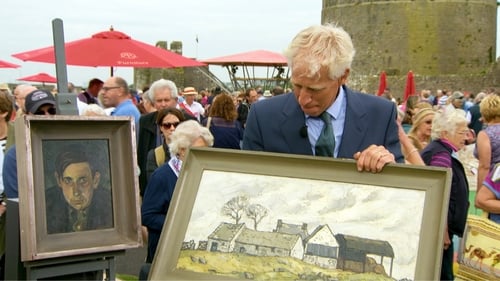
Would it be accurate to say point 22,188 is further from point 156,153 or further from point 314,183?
point 156,153

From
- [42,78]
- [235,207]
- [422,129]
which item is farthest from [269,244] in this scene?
[42,78]

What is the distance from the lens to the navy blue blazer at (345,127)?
3.01 meters

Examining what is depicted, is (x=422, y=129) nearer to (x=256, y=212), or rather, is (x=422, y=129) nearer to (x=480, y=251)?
(x=480, y=251)

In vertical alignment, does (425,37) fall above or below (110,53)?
below

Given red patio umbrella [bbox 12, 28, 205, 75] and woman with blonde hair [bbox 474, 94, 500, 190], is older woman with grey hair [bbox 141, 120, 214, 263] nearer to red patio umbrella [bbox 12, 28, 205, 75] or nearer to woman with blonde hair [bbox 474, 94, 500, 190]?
woman with blonde hair [bbox 474, 94, 500, 190]

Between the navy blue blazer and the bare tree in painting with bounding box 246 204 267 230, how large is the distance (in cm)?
51

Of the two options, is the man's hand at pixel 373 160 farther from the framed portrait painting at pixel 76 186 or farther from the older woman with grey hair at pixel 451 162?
the older woman with grey hair at pixel 451 162

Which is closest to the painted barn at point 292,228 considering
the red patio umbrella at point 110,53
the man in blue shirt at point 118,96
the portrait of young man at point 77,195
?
the portrait of young man at point 77,195

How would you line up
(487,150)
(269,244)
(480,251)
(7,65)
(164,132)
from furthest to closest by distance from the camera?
(7,65)
(487,150)
(164,132)
(480,251)
(269,244)

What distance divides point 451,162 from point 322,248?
3.56 m

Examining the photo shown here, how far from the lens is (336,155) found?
300 cm

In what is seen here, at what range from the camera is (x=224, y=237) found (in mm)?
2539

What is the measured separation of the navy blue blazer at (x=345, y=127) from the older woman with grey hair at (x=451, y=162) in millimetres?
2549

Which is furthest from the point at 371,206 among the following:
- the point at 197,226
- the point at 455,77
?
the point at 455,77
